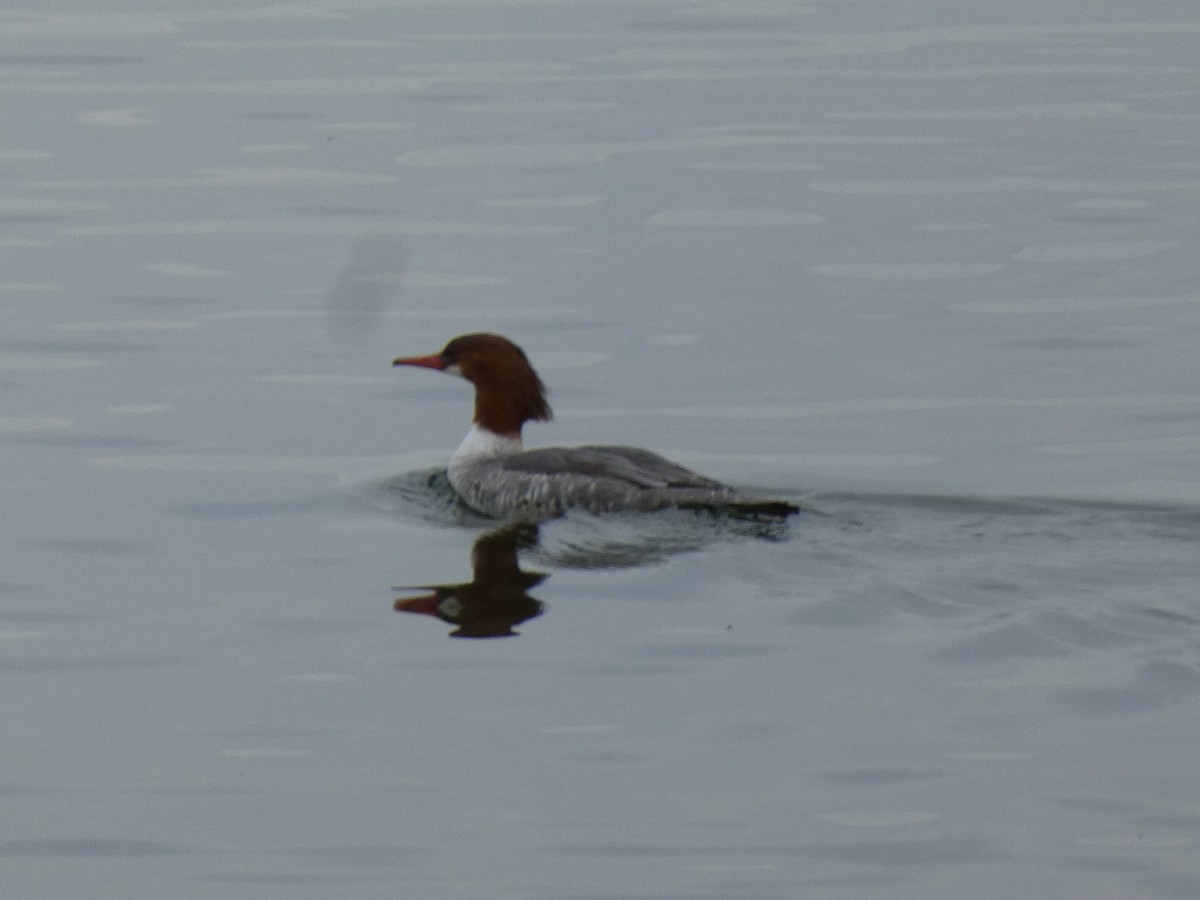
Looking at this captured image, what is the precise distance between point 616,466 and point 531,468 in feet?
1.97

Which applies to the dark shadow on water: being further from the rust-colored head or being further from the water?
the rust-colored head

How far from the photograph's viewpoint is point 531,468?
1228 cm

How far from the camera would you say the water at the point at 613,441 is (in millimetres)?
7629

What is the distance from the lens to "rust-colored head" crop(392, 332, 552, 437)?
42.9 feet

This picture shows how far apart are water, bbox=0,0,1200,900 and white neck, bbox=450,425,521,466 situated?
271 millimetres

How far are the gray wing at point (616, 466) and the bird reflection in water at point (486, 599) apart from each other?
709mm

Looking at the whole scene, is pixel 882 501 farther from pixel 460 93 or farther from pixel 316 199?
pixel 460 93

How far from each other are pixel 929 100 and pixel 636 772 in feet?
52.8

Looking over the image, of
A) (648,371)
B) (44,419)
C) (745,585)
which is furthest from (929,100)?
(745,585)

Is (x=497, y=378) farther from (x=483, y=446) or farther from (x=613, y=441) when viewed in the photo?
(x=613, y=441)

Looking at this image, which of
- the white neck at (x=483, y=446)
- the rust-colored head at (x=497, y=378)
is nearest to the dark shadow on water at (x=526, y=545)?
the white neck at (x=483, y=446)

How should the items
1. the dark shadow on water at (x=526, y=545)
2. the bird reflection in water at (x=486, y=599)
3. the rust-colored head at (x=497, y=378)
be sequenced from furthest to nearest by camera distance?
the rust-colored head at (x=497, y=378)
the dark shadow on water at (x=526, y=545)
the bird reflection in water at (x=486, y=599)

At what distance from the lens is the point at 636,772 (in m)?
7.96

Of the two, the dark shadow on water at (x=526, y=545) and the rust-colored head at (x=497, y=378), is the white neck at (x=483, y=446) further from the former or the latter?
the dark shadow on water at (x=526, y=545)
